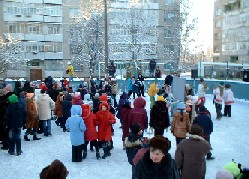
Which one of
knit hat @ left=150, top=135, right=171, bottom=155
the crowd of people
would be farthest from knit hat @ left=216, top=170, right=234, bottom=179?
knit hat @ left=150, top=135, right=171, bottom=155

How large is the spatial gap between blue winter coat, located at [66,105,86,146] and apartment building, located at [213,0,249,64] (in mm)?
46280

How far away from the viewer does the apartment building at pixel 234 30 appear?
171ft

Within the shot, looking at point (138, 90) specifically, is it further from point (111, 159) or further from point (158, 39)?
point (158, 39)

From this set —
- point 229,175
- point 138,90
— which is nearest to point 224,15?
point 138,90

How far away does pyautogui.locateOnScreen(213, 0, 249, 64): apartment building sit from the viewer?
2057 inches

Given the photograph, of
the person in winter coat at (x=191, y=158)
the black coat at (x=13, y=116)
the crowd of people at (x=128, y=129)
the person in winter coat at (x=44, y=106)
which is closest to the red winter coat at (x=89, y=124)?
the crowd of people at (x=128, y=129)

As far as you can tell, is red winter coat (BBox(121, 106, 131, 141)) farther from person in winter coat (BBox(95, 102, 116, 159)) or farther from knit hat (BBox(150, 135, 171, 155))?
knit hat (BBox(150, 135, 171, 155))

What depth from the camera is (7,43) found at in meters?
45.4

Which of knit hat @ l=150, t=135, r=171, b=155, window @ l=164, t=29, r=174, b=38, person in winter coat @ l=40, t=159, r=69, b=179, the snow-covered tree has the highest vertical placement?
window @ l=164, t=29, r=174, b=38

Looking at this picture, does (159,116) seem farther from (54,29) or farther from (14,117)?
(54,29)

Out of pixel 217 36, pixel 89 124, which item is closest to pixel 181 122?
pixel 89 124

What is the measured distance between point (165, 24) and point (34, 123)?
152ft

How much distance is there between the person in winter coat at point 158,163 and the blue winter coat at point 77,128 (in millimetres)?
5091

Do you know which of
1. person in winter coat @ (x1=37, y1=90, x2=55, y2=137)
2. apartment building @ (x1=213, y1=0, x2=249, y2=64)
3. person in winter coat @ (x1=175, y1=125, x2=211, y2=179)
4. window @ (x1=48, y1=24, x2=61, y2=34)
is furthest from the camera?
window @ (x1=48, y1=24, x2=61, y2=34)
